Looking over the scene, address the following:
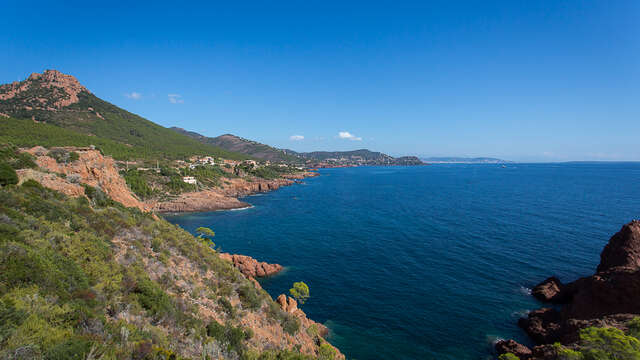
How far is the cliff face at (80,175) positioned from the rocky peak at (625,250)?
1978 inches

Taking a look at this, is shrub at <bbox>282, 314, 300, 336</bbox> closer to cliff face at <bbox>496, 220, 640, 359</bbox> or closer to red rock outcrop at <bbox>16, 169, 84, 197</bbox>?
cliff face at <bbox>496, 220, 640, 359</bbox>

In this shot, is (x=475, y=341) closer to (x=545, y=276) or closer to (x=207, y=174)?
(x=545, y=276)

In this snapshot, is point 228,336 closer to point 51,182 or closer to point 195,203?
point 51,182

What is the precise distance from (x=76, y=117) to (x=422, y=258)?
15003cm

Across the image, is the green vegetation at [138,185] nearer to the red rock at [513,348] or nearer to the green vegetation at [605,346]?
the red rock at [513,348]

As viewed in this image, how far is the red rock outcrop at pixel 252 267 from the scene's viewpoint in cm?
3424

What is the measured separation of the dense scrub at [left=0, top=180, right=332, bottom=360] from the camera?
750 centimetres

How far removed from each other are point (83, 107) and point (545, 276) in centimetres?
18040

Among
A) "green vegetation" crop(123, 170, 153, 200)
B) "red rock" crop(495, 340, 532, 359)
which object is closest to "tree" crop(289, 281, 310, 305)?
"red rock" crop(495, 340, 532, 359)

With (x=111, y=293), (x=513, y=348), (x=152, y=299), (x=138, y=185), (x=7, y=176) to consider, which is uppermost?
(x=7, y=176)

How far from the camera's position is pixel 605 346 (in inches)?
618

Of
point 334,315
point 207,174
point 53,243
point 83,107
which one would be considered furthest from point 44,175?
point 83,107

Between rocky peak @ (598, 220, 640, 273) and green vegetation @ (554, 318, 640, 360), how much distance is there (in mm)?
15002

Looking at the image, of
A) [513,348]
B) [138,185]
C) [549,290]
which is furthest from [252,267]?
[138,185]
